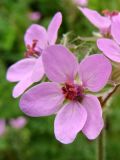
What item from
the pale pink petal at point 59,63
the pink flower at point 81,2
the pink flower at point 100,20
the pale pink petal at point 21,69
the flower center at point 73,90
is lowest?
the pink flower at point 81,2

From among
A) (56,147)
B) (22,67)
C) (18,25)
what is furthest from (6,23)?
(22,67)

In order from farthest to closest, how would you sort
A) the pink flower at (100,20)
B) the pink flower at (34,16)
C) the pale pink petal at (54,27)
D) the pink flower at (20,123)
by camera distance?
the pink flower at (34,16), the pink flower at (20,123), the pink flower at (100,20), the pale pink petal at (54,27)

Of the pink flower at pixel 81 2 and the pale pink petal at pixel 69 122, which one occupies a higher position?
the pale pink petal at pixel 69 122

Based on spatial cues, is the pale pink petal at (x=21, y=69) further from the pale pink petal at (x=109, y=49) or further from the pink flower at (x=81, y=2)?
the pink flower at (x=81, y=2)

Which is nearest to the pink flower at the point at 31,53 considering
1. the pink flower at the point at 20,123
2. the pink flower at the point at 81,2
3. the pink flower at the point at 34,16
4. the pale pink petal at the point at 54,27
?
the pale pink petal at the point at 54,27

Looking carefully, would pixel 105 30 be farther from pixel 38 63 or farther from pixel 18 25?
pixel 18 25

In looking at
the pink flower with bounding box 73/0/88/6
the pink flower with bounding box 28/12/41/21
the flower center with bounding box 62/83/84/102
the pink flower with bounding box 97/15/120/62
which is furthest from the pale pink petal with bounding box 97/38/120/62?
the pink flower with bounding box 73/0/88/6

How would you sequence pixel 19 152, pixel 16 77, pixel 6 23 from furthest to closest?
pixel 6 23
pixel 19 152
pixel 16 77
